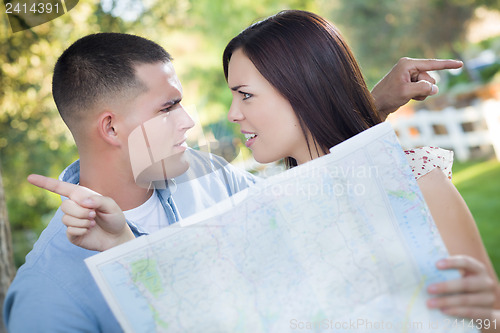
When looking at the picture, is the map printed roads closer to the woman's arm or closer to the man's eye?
the woman's arm

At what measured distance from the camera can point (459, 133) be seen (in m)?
8.04

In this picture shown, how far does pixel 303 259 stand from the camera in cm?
125

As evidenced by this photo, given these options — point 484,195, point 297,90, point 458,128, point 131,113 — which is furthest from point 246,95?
point 458,128

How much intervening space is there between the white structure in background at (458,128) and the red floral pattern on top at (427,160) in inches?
199

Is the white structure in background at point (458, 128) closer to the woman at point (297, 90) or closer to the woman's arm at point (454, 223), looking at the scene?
the woman at point (297, 90)

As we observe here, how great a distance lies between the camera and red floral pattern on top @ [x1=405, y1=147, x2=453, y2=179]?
168cm

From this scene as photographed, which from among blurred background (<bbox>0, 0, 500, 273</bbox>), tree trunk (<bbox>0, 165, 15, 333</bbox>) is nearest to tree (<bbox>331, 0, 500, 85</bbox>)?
blurred background (<bbox>0, 0, 500, 273</bbox>)

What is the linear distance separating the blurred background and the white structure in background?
0.06ft

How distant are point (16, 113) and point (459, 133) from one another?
6745mm

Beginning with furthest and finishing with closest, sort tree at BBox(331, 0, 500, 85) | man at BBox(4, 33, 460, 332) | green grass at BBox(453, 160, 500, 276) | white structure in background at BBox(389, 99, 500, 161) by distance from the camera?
tree at BBox(331, 0, 500, 85) → white structure in background at BBox(389, 99, 500, 161) → green grass at BBox(453, 160, 500, 276) → man at BBox(4, 33, 460, 332)

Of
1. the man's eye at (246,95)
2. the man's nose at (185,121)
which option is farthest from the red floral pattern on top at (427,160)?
the man's nose at (185,121)

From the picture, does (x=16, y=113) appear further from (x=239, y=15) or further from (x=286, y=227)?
(x=239, y=15)

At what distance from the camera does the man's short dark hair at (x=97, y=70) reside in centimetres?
182

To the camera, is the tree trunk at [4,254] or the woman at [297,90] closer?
the woman at [297,90]
